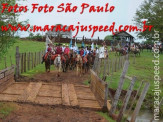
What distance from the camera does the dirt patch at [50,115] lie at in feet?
22.9

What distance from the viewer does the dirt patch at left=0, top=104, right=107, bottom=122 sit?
275 inches

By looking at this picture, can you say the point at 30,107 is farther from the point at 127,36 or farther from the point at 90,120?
the point at 127,36

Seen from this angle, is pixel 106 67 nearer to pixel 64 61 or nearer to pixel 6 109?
pixel 64 61

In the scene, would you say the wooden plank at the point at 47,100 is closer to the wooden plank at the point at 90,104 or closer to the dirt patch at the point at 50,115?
the dirt patch at the point at 50,115

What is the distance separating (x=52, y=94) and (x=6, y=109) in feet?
10.4

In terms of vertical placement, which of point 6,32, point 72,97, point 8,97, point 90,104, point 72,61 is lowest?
point 90,104

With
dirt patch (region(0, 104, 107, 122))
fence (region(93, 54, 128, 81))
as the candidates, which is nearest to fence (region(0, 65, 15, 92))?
dirt patch (region(0, 104, 107, 122))

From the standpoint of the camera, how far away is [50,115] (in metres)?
7.55

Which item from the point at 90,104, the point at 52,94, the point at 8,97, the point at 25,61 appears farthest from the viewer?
the point at 25,61

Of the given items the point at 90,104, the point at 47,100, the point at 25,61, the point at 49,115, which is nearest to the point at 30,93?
the point at 47,100

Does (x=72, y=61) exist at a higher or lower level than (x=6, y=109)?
higher

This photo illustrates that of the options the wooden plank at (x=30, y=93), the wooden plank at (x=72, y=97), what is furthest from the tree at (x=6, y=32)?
the wooden plank at (x=72, y=97)

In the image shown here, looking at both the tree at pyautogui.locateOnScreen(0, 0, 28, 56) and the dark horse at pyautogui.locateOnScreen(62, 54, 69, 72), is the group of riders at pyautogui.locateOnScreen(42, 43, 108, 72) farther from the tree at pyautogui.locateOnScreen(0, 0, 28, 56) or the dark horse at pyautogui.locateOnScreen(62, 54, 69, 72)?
the tree at pyautogui.locateOnScreen(0, 0, 28, 56)

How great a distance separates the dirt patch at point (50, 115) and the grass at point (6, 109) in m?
0.13
